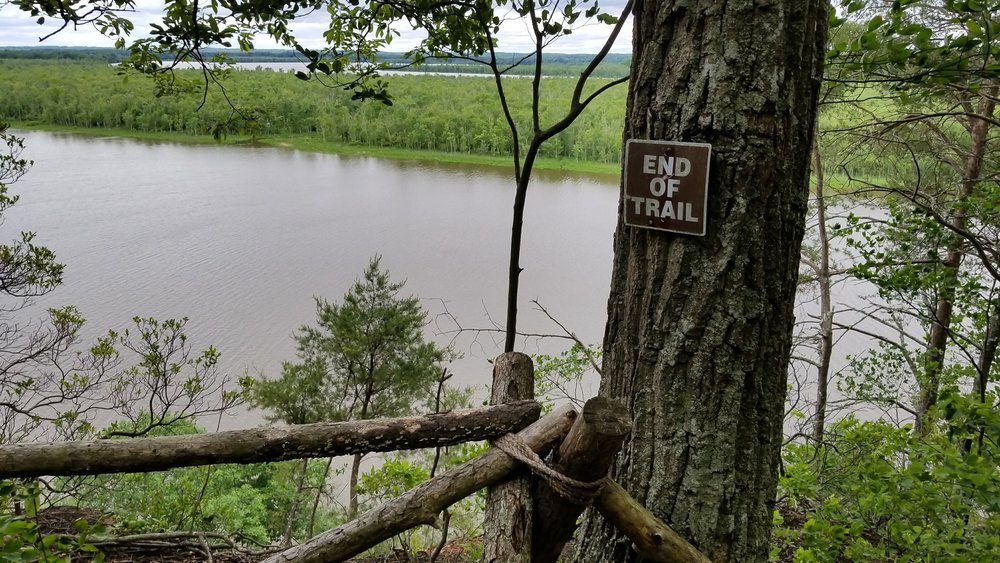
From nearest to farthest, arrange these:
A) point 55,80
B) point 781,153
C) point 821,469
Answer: point 781,153, point 821,469, point 55,80

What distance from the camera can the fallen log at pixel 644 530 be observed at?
109 cm

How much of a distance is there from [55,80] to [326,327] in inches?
721

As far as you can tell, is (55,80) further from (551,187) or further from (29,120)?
(551,187)

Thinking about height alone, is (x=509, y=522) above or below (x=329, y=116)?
below

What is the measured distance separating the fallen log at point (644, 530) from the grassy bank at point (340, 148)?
15895 millimetres

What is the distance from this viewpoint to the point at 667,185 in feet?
3.70

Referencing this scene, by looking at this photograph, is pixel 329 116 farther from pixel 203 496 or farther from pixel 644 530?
pixel 644 530

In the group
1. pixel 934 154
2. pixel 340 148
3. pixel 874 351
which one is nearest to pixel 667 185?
pixel 934 154

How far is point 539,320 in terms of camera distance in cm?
1069

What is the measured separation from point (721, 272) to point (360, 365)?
8.14m

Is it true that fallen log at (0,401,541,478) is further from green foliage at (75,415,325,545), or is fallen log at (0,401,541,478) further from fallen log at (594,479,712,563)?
green foliage at (75,415,325,545)

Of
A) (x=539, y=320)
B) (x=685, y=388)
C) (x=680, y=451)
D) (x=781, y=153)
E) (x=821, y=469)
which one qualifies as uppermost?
(x=781, y=153)

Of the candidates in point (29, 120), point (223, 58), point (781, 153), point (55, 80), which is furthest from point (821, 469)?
point (55, 80)

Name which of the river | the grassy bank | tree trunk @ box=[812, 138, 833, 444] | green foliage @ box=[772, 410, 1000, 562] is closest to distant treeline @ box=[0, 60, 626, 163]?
the grassy bank
